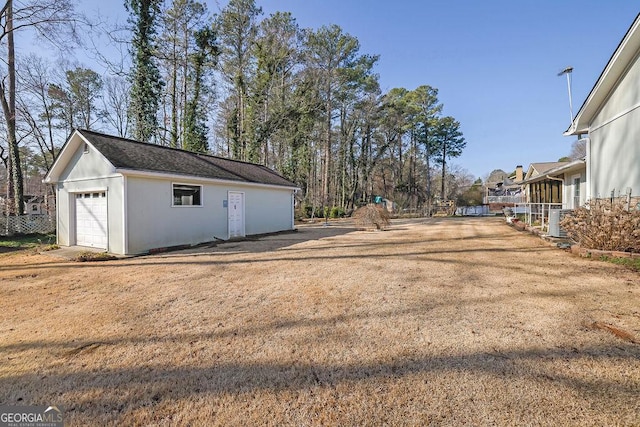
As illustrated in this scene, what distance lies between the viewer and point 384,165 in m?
37.5

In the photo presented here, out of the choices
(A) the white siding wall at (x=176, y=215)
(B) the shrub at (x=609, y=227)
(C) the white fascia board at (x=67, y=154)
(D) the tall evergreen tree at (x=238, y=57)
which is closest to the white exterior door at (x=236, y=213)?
(A) the white siding wall at (x=176, y=215)

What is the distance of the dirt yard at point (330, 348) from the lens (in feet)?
6.63

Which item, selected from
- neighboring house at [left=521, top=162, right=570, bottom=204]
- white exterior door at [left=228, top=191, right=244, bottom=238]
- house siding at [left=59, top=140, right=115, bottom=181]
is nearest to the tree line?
house siding at [left=59, top=140, right=115, bottom=181]

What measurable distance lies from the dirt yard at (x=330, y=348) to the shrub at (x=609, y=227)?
1444 millimetres

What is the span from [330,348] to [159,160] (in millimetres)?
9299

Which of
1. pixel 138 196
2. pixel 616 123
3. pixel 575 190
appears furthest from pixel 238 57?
pixel 575 190

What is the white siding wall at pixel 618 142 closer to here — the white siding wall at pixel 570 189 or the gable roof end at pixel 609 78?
the gable roof end at pixel 609 78

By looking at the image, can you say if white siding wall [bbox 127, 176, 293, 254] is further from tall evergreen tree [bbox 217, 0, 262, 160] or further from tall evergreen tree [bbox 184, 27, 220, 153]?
tall evergreen tree [bbox 217, 0, 262, 160]

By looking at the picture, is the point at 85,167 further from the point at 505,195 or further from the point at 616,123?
the point at 505,195

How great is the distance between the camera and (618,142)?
27.2 ft

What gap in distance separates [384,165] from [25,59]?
3297cm

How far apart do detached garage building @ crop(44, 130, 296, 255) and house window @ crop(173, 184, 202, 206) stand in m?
0.03

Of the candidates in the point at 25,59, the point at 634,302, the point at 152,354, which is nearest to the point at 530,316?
the point at 634,302

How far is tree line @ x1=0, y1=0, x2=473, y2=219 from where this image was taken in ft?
53.0
